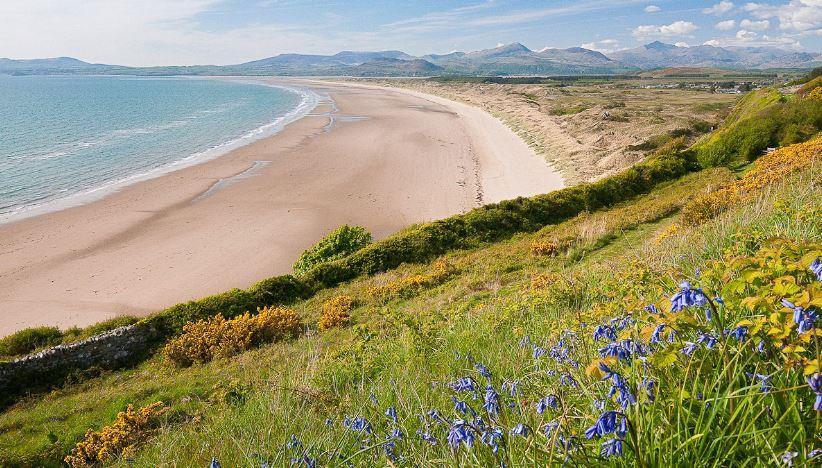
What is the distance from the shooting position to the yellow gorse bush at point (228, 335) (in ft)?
39.6

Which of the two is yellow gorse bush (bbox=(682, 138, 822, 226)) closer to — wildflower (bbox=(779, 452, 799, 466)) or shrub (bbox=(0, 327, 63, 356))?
wildflower (bbox=(779, 452, 799, 466))

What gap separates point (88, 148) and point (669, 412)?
58.4m

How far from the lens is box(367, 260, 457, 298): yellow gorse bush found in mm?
14062

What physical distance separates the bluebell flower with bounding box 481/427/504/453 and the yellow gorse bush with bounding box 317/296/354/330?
10210 mm

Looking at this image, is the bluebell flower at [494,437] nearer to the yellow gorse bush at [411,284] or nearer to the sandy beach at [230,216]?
the yellow gorse bush at [411,284]

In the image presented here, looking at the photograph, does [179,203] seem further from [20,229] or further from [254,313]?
[254,313]

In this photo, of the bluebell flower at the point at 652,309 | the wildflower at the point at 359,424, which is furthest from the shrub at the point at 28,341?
the bluebell flower at the point at 652,309

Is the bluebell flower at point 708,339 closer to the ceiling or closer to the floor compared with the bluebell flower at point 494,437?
closer to the ceiling

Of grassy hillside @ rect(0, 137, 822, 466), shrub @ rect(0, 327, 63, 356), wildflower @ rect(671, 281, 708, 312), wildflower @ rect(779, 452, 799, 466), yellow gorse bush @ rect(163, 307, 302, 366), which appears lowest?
shrub @ rect(0, 327, 63, 356)

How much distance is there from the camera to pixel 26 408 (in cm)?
1041

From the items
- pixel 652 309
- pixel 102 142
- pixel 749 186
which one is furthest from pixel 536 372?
pixel 102 142

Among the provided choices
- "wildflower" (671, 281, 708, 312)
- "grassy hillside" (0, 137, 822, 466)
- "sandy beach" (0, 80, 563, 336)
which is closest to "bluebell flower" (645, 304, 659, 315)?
"grassy hillside" (0, 137, 822, 466)

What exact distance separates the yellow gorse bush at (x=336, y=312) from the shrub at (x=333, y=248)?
13.5ft

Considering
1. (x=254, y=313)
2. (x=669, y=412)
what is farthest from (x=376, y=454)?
Answer: (x=254, y=313)
